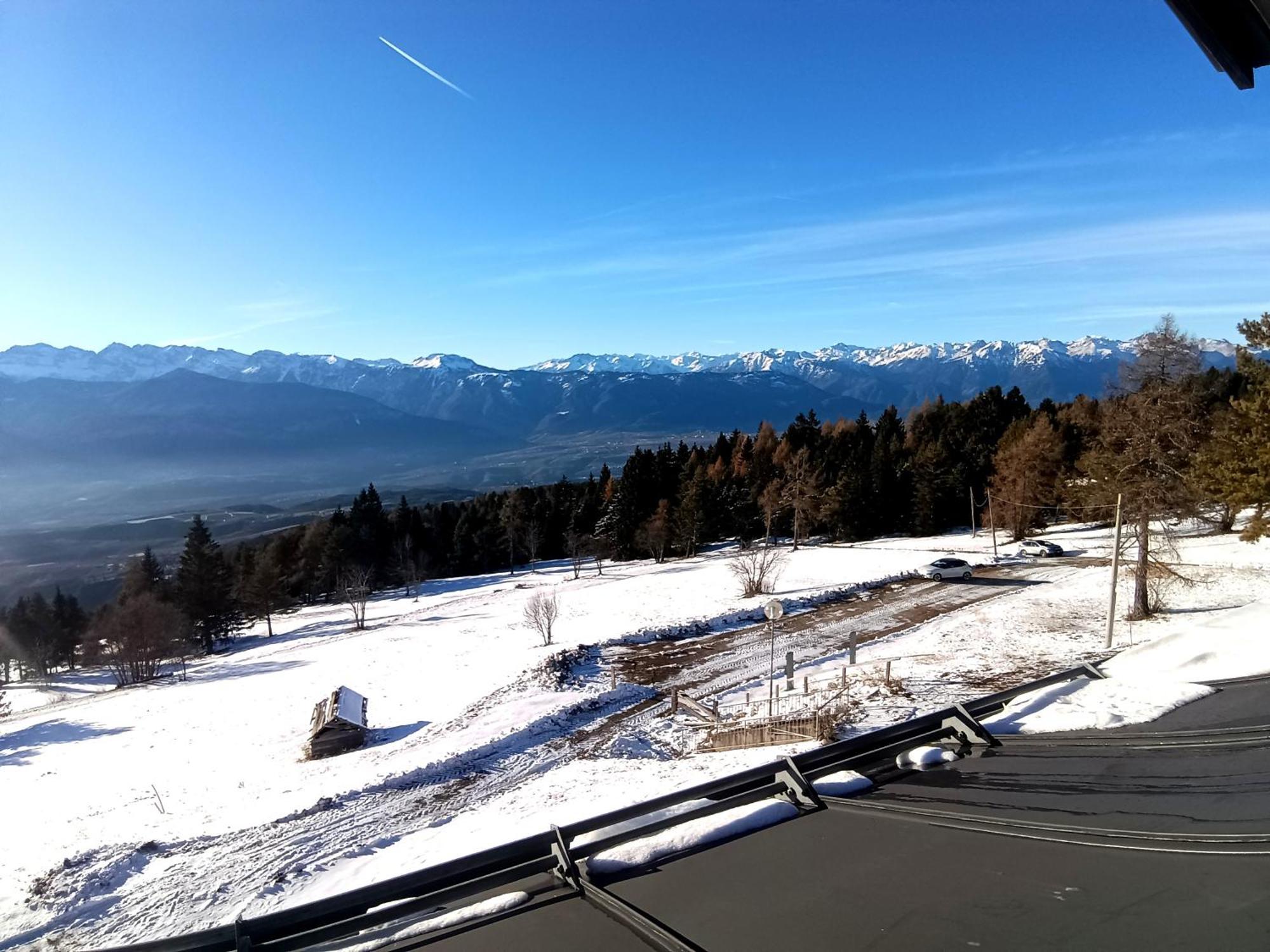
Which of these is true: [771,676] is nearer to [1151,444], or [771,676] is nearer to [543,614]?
[1151,444]

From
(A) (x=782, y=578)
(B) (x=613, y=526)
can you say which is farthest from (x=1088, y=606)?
(B) (x=613, y=526)

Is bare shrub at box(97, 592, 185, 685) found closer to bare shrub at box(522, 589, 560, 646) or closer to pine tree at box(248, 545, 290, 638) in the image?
pine tree at box(248, 545, 290, 638)

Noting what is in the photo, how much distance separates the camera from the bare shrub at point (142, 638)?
3906cm

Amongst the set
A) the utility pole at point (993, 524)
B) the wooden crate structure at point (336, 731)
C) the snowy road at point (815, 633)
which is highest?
the utility pole at point (993, 524)

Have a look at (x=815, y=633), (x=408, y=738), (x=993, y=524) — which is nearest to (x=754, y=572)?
(x=815, y=633)

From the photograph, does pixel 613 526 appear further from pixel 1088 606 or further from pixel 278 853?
pixel 278 853

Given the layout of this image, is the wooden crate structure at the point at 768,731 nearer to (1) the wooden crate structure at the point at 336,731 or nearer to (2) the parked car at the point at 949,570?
(1) the wooden crate structure at the point at 336,731

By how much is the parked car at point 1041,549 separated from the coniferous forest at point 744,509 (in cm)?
300

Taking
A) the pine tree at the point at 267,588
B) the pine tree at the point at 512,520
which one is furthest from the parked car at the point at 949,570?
the pine tree at the point at 267,588

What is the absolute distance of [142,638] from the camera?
1545 inches

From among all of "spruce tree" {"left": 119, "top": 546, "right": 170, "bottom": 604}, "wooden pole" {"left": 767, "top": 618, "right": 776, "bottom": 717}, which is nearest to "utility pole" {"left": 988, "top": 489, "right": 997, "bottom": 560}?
"wooden pole" {"left": 767, "top": 618, "right": 776, "bottom": 717}

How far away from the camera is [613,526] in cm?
6638

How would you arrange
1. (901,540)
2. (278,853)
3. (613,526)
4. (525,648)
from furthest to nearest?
(613,526), (901,540), (525,648), (278,853)

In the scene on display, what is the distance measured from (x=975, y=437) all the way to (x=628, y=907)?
65.9 meters
